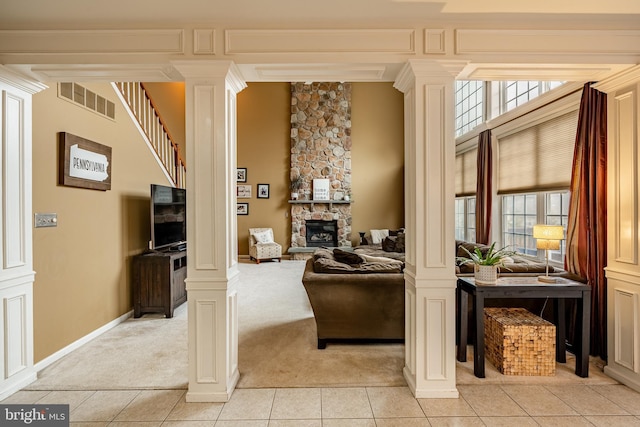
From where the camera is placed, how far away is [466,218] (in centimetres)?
627

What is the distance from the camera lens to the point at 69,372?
2.65m

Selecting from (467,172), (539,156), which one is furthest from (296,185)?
(539,156)

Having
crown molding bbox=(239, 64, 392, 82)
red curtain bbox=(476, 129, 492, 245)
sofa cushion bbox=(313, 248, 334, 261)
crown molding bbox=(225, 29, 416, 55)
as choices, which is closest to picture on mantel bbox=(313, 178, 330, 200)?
red curtain bbox=(476, 129, 492, 245)

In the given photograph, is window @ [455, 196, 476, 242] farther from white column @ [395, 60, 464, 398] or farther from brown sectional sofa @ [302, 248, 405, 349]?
white column @ [395, 60, 464, 398]

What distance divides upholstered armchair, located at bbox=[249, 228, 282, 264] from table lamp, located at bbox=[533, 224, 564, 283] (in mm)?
6001

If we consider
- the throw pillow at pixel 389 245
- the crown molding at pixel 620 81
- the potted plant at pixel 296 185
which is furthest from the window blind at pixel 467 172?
the potted plant at pixel 296 185

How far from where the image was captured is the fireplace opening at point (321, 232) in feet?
28.0

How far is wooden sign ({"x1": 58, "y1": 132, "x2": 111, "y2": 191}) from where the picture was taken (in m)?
2.93

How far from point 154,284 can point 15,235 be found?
1.69 m

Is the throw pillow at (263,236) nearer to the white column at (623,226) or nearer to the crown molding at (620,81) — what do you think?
the white column at (623,226)

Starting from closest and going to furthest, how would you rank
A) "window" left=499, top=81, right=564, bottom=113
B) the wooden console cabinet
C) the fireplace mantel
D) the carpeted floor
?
the carpeted floor → the wooden console cabinet → "window" left=499, top=81, right=564, bottom=113 → the fireplace mantel

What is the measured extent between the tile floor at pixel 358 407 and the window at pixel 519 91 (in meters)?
3.31

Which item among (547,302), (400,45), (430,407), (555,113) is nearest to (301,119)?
(555,113)

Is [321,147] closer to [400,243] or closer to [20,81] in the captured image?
[400,243]
